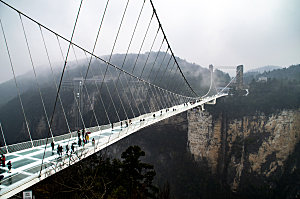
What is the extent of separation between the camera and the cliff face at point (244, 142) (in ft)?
49.3

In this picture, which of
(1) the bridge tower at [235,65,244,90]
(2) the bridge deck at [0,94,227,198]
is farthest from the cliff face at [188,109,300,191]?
(2) the bridge deck at [0,94,227,198]

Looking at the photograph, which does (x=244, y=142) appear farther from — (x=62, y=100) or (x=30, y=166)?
(x=62, y=100)

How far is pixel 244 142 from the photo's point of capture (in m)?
16.3

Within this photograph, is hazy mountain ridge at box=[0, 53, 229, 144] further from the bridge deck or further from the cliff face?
the bridge deck

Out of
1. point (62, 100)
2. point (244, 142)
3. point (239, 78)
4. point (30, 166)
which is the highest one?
point (62, 100)

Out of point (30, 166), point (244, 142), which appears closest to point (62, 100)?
point (244, 142)

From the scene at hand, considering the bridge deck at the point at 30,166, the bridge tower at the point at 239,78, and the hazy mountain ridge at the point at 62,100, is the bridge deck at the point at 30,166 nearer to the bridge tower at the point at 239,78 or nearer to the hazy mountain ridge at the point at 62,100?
the hazy mountain ridge at the point at 62,100

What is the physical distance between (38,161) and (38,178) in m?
0.91

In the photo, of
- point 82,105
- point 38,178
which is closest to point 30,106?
point 82,105

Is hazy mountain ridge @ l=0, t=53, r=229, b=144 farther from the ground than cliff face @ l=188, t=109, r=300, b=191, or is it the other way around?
hazy mountain ridge @ l=0, t=53, r=229, b=144

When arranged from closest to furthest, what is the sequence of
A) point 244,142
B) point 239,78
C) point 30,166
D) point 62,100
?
point 30,166 < point 244,142 < point 239,78 < point 62,100

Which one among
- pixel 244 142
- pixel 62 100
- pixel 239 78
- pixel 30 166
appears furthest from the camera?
pixel 62 100

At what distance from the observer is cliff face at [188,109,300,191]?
15031mm

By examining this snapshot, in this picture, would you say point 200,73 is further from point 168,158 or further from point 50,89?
point 50,89
